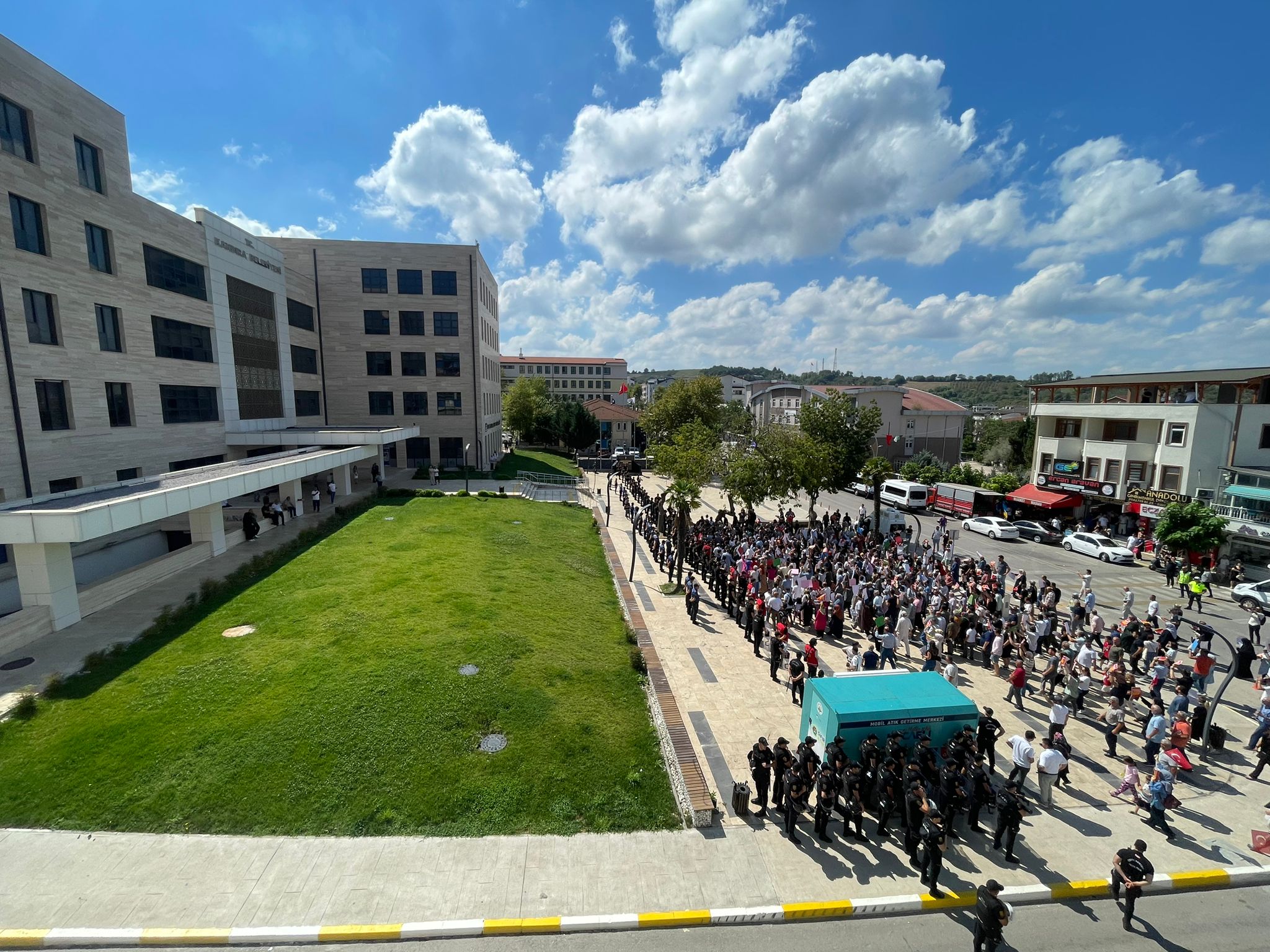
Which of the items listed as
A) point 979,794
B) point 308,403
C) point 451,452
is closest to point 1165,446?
point 979,794

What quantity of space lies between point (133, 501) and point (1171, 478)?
4558 cm

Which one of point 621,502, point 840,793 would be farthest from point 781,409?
point 840,793

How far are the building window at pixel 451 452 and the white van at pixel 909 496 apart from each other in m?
32.2

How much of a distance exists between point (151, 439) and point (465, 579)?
681 inches

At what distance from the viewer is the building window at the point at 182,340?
1000 inches

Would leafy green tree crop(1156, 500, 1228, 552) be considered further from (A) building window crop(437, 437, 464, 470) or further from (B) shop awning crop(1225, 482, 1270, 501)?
(A) building window crop(437, 437, 464, 470)

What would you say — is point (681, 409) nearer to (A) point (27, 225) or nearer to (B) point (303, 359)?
(B) point (303, 359)

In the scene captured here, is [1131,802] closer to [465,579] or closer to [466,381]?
[465,579]

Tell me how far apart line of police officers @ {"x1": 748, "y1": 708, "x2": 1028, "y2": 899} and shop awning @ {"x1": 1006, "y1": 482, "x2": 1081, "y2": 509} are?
32.1 metres

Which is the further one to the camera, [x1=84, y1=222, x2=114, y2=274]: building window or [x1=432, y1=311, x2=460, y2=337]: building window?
[x1=432, y1=311, x2=460, y2=337]: building window

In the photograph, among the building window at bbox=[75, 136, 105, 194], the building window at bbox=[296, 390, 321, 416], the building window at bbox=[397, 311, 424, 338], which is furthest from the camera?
the building window at bbox=[397, 311, 424, 338]

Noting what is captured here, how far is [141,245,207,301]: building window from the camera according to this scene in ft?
81.6

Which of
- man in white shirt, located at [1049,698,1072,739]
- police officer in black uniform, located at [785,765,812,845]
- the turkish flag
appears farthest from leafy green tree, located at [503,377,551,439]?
the turkish flag

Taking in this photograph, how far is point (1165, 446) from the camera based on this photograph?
101ft
